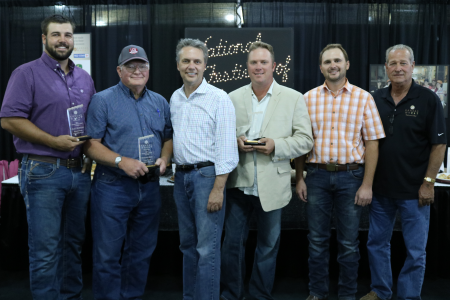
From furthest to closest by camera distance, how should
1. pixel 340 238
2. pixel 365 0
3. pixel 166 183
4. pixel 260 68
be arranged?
pixel 365 0 → pixel 166 183 → pixel 340 238 → pixel 260 68

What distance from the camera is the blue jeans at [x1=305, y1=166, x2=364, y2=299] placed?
8.18 feet

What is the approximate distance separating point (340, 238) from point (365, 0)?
3428 mm

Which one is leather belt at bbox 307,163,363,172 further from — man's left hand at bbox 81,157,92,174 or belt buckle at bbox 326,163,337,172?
man's left hand at bbox 81,157,92,174

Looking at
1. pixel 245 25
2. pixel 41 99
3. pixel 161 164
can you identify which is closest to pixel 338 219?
pixel 161 164

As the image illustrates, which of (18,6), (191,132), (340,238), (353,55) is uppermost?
(18,6)

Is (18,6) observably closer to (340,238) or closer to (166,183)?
(166,183)

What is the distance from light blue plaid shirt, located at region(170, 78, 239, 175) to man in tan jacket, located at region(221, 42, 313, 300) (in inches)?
7.2

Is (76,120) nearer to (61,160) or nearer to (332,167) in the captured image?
(61,160)

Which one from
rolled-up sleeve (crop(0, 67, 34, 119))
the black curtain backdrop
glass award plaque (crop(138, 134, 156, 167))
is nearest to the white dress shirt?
glass award plaque (crop(138, 134, 156, 167))

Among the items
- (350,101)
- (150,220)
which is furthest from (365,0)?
(150,220)

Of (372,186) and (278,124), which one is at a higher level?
(278,124)

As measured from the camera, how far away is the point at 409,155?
2467mm

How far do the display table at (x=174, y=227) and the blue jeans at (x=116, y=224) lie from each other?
2.28 feet

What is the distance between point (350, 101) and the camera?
8.18ft
